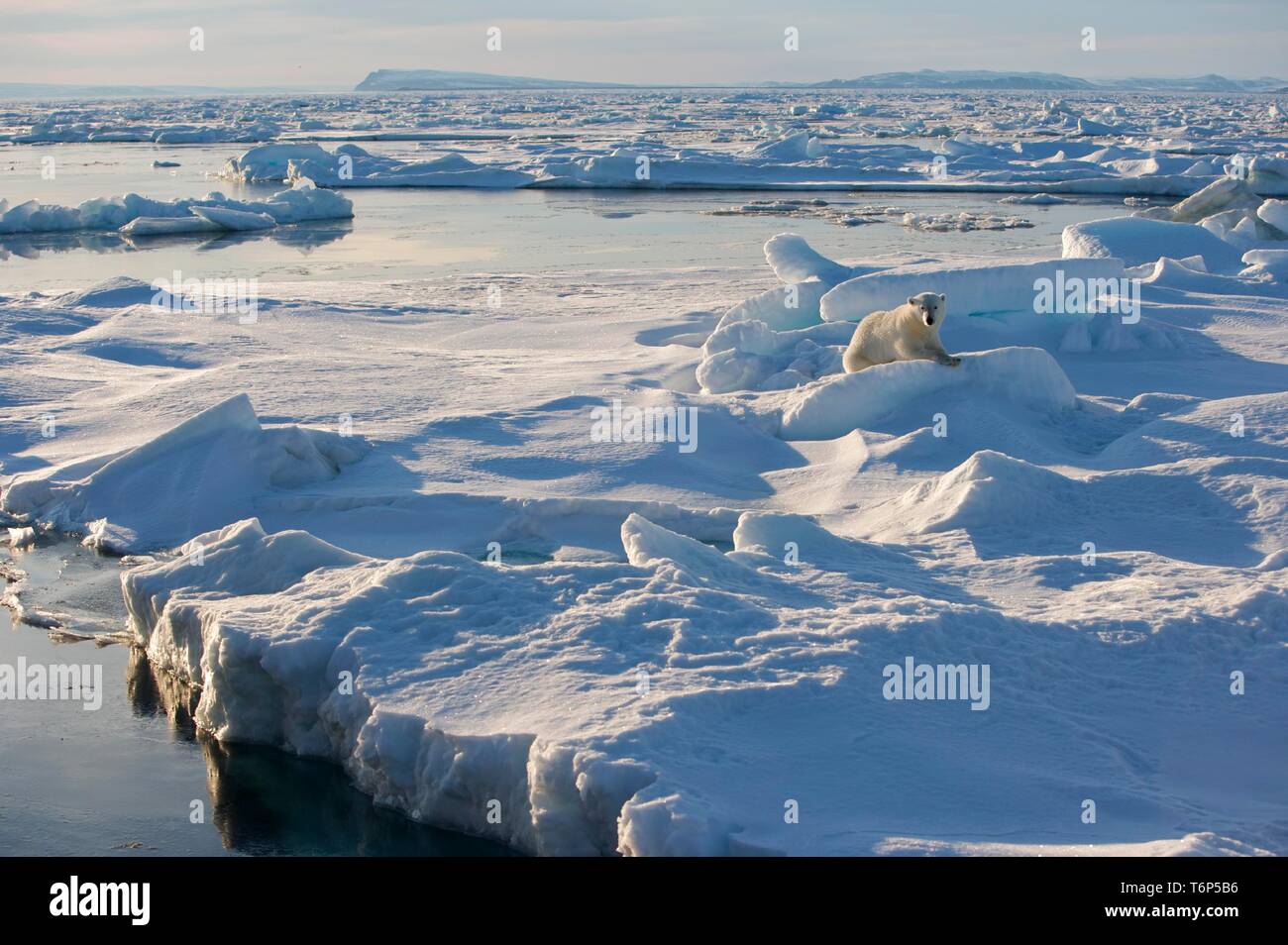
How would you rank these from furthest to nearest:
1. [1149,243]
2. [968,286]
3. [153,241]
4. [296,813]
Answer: [153,241] < [1149,243] < [968,286] < [296,813]

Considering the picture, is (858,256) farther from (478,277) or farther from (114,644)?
(114,644)

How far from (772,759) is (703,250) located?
46.0 ft

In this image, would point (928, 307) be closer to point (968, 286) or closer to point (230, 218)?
point (968, 286)

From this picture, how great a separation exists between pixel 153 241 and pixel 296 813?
57.2ft

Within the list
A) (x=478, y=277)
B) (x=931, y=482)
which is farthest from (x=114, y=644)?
(x=478, y=277)

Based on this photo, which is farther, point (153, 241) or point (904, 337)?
point (153, 241)

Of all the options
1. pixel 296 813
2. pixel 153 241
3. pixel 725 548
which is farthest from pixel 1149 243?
pixel 153 241

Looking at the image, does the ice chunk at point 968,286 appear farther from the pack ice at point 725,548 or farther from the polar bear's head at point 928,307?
the polar bear's head at point 928,307

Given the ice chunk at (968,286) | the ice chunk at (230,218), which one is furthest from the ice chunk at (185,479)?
the ice chunk at (230,218)

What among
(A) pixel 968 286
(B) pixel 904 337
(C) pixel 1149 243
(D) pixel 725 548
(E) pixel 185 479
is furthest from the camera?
(C) pixel 1149 243

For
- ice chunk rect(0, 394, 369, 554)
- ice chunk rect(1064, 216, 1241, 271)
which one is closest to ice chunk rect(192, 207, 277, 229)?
ice chunk rect(1064, 216, 1241, 271)

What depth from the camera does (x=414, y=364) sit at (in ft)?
30.8

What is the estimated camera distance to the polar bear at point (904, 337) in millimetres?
7555

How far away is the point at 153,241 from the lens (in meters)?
19.6
